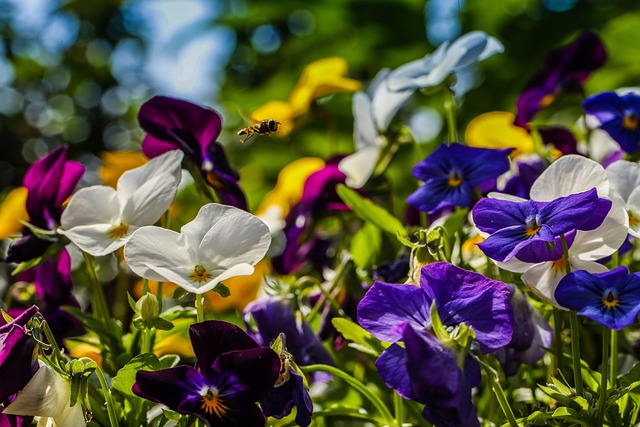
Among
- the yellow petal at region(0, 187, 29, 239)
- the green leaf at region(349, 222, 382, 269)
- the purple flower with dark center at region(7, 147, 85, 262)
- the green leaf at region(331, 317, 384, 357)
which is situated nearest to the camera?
the green leaf at region(331, 317, 384, 357)

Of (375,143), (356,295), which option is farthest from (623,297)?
(375,143)

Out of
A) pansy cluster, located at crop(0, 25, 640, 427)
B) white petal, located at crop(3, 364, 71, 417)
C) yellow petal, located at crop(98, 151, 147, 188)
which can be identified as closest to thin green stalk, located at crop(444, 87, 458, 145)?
pansy cluster, located at crop(0, 25, 640, 427)

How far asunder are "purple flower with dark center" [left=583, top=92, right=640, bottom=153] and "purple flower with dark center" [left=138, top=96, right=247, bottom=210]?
33 cm

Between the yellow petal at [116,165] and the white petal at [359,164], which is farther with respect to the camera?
the yellow petal at [116,165]

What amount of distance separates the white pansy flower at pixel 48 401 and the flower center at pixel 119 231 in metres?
0.13

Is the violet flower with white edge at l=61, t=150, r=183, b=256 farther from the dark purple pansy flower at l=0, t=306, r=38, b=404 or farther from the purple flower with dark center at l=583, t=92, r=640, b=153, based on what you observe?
the purple flower with dark center at l=583, t=92, r=640, b=153

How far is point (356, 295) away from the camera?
750 millimetres

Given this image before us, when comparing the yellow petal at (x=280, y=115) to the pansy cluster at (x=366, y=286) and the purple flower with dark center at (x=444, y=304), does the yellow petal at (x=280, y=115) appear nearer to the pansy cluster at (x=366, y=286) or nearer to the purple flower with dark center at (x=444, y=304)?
the pansy cluster at (x=366, y=286)

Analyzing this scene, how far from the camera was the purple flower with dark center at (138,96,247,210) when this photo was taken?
2.33 feet

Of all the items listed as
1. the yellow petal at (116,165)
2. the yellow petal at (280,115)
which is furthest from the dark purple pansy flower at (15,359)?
the yellow petal at (116,165)

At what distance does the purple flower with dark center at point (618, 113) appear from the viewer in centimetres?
75

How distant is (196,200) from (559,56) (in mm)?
972

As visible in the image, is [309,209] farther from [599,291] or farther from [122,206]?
[599,291]

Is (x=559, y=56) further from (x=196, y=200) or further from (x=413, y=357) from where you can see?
(x=196, y=200)
